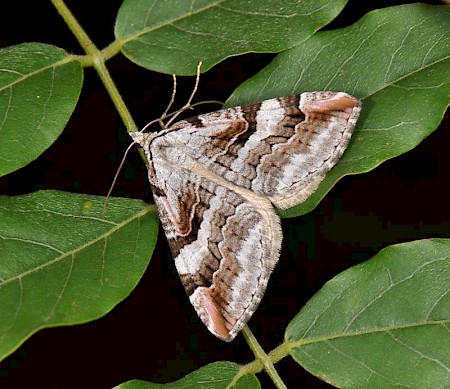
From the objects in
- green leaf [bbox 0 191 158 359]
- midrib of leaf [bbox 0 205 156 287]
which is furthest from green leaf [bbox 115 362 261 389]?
midrib of leaf [bbox 0 205 156 287]

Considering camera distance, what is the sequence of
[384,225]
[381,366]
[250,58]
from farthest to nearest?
1. [384,225]
2. [250,58]
3. [381,366]

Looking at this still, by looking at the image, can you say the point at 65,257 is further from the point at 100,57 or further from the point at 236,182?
the point at 100,57

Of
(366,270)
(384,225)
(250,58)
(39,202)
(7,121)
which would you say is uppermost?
(7,121)

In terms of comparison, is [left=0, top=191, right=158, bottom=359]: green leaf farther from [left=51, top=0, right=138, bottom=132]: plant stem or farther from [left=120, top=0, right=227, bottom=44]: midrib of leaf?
[left=120, top=0, right=227, bottom=44]: midrib of leaf

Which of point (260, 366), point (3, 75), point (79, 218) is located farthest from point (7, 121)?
point (260, 366)

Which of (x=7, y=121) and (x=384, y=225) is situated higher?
(x=7, y=121)

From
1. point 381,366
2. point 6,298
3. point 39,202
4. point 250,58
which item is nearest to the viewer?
point 6,298

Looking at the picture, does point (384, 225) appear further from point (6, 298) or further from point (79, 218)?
point (6, 298)
